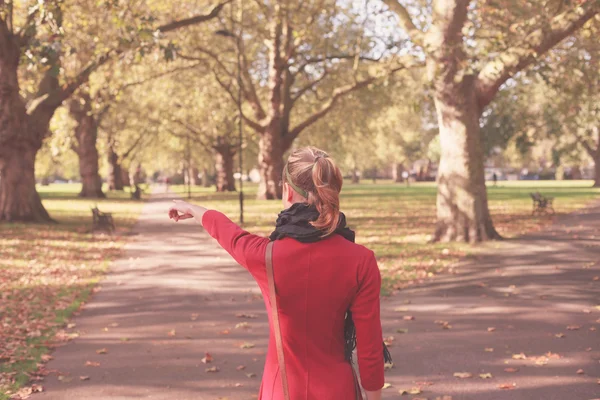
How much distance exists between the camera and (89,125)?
44.8m

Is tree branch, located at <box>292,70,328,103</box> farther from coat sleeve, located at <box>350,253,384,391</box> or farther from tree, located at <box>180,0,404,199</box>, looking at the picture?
coat sleeve, located at <box>350,253,384,391</box>

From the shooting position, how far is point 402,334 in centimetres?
835

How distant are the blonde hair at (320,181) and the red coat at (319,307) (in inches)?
4.0

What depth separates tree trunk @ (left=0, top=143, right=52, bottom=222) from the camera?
2305cm

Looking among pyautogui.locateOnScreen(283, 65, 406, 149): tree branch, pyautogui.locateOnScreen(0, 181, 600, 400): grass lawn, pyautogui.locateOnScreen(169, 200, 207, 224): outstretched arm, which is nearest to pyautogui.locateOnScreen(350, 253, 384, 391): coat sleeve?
pyautogui.locateOnScreen(169, 200, 207, 224): outstretched arm

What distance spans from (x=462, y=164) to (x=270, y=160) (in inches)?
899

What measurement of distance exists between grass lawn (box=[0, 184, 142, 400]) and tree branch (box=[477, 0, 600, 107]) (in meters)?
9.04

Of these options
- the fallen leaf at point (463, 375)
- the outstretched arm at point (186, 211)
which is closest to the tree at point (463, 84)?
the fallen leaf at point (463, 375)

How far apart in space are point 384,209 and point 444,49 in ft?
52.8

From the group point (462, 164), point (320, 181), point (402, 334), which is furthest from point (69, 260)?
point (320, 181)

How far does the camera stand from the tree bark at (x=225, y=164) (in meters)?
55.7

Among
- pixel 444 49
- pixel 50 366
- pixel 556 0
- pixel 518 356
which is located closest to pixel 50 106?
pixel 444 49

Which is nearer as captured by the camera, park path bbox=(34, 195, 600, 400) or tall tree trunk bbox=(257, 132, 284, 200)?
park path bbox=(34, 195, 600, 400)

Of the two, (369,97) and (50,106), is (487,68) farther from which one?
(369,97)
